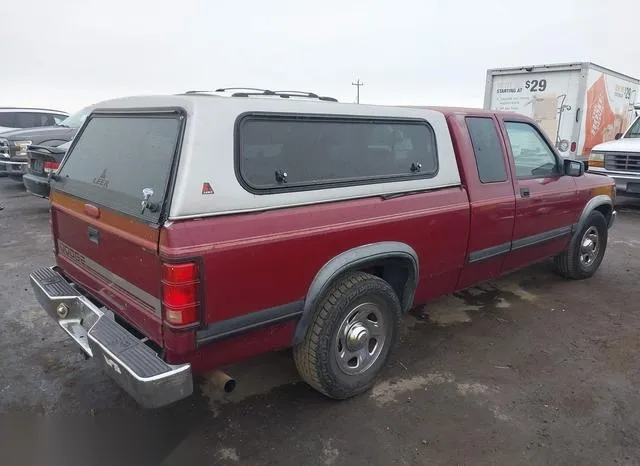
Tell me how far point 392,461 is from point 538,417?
3.39 feet

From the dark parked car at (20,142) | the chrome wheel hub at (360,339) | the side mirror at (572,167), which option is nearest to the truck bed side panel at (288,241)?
the chrome wheel hub at (360,339)

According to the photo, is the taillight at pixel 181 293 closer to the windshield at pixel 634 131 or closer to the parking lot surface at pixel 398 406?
the parking lot surface at pixel 398 406

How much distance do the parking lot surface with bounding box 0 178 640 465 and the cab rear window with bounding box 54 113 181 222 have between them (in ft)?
4.34

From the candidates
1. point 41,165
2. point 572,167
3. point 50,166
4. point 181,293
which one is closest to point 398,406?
point 181,293

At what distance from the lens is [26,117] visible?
12734 mm

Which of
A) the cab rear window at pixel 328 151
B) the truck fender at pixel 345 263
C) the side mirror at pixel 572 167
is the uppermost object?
the cab rear window at pixel 328 151

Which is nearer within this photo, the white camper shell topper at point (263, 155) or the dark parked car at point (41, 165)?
the white camper shell topper at point (263, 155)

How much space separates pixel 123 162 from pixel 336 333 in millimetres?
1602

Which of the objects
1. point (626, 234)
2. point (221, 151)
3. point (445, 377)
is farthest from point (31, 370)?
point (626, 234)

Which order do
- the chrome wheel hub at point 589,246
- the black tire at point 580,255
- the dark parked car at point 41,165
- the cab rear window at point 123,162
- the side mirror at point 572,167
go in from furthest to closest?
1. the dark parked car at point 41,165
2. the chrome wheel hub at point 589,246
3. the black tire at point 580,255
4. the side mirror at point 572,167
5. the cab rear window at point 123,162

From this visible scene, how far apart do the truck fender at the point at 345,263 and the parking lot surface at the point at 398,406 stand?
2.07ft

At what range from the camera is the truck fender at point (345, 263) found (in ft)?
→ 9.22

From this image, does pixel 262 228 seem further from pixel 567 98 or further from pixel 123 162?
pixel 567 98

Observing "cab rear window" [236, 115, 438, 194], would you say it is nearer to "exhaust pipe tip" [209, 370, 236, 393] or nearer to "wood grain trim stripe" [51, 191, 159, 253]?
"wood grain trim stripe" [51, 191, 159, 253]
